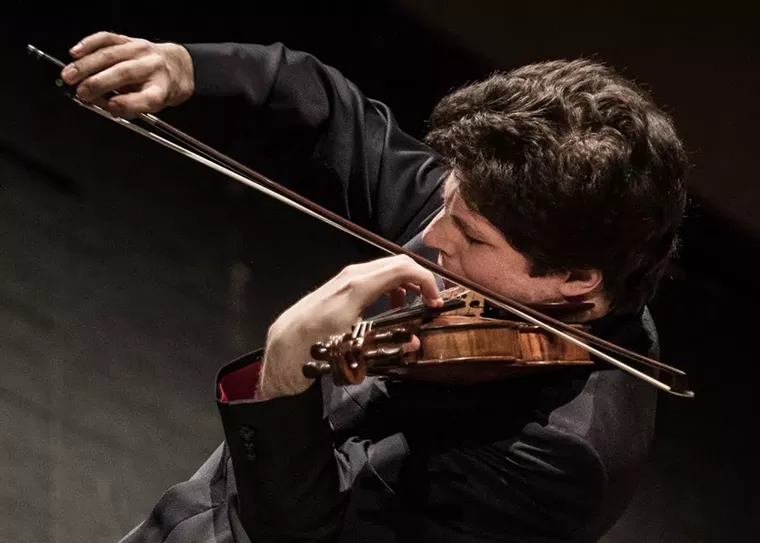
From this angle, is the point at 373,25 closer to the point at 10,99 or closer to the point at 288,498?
the point at 10,99

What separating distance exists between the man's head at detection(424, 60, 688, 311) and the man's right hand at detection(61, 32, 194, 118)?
12.5 inches

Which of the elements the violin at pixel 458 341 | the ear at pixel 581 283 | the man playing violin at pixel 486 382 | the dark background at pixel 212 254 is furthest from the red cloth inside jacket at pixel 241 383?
the dark background at pixel 212 254

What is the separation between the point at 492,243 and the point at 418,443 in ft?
0.77

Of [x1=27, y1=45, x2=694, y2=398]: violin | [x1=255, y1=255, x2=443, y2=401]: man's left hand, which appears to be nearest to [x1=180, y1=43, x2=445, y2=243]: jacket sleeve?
[x1=27, y1=45, x2=694, y2=398]: violin

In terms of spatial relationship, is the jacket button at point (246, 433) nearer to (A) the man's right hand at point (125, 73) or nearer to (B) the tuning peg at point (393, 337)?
(B) the tuning peg at point (393, 337)

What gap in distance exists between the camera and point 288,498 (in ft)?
3.26

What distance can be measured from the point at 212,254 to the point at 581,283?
1035 millimetres

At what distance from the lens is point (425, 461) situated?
1.05 metres

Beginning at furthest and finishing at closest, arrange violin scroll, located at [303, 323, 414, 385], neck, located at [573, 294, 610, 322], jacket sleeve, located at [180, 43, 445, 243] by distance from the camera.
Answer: jacket sleeve, located at [180, 43, 445, 243] < neck, located at [573, 294, 610, 322] < violin scroll, located at [303, 323, 414, 385]

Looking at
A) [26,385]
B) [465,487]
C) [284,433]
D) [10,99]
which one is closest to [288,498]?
[284,433]

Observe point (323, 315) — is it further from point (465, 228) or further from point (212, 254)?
point (212, 254)

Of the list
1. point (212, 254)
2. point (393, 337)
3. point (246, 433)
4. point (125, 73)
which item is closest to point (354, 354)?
point (393, 337)

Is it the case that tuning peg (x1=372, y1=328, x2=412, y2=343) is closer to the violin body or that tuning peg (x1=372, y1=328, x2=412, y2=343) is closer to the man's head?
the violin body

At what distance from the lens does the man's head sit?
1.00 metres
